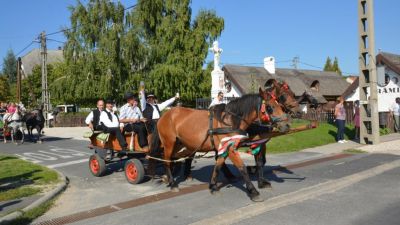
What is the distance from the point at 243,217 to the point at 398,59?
2418cm

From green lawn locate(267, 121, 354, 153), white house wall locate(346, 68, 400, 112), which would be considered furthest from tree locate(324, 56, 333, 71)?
green lawn locate(267, 121, 354, 153)

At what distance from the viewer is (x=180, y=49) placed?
32781 millimetres

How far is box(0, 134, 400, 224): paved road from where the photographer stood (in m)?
5.75

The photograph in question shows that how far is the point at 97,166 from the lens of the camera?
31.4 feet

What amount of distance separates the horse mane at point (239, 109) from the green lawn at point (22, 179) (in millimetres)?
4025

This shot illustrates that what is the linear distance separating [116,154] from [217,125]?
12.5 feet

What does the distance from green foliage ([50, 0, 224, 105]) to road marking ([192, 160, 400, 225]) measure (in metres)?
23.7

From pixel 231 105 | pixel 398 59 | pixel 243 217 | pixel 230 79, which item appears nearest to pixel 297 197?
pixel 243 217

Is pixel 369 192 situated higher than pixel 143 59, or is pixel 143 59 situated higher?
pixel 143 59

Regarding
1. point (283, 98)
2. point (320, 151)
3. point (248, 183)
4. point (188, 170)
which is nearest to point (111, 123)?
point (188, 170)

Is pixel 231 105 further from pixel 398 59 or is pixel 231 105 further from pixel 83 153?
pixel 398 59

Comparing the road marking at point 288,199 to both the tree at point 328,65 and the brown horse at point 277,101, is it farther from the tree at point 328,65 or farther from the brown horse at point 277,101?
the tree at point 328,65

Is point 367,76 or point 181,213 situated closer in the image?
point 181,213

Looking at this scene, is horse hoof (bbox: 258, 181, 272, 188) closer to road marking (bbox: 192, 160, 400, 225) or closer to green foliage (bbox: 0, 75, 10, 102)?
road marking (bbox: 192, 160, 400, 225)
